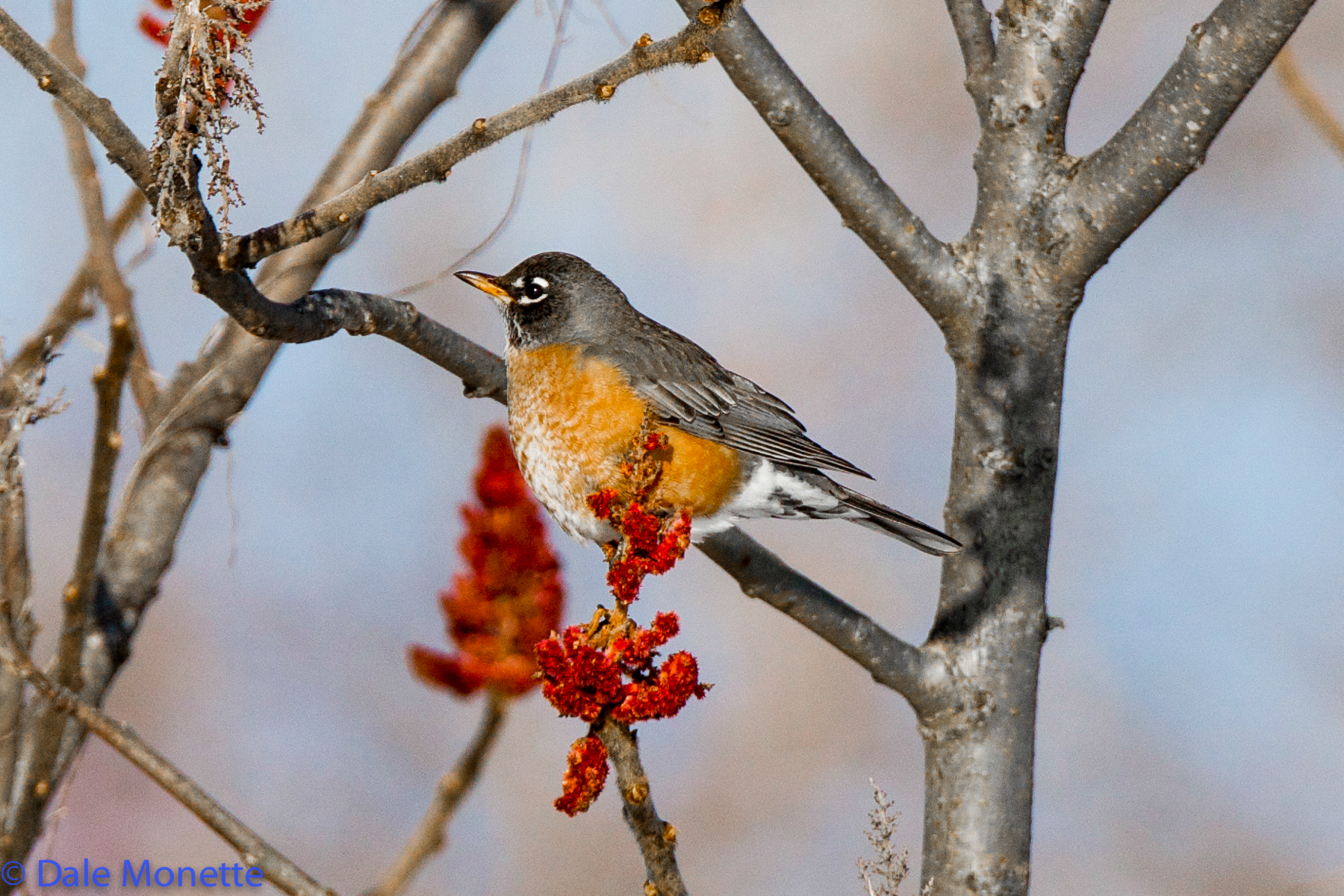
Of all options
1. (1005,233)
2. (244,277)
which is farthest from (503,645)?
(1005,233)

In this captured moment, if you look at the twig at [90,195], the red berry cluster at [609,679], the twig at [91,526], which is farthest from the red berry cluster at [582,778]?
the twig at [90,195]

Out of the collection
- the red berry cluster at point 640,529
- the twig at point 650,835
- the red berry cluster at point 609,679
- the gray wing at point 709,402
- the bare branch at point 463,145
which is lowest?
the twig at point 650,835

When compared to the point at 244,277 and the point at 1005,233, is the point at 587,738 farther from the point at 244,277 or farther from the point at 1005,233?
the point at 1005,233

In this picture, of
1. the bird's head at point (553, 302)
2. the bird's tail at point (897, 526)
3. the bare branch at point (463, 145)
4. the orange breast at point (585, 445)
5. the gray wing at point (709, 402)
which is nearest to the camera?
the bare branch at point (463, 145)

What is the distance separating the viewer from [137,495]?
113 inches

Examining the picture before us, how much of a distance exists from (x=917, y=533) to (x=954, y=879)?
0.75 metres

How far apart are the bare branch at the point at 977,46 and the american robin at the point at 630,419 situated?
2.95ft

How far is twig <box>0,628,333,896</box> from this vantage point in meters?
1.96

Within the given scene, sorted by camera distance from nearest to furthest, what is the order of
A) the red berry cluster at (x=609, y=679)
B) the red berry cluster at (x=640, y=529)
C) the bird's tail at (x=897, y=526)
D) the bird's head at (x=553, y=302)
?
the red berry cluster at (x=609, y=679)
the red berry cluster at (x=640, y=529)
the bird's tail at (x=897, y=526)
the bird's head at (x=553, y=302)

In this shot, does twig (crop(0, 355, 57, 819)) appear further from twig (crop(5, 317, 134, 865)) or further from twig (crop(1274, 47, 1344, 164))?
twig (crop(1274, 47, 1344, 164))

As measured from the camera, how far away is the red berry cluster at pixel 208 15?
162 cm

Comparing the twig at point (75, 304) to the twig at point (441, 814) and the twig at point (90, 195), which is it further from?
the twig at point (441, 814)

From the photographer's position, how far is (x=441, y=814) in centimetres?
234

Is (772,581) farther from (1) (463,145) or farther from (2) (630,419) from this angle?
(1) (463,145)
